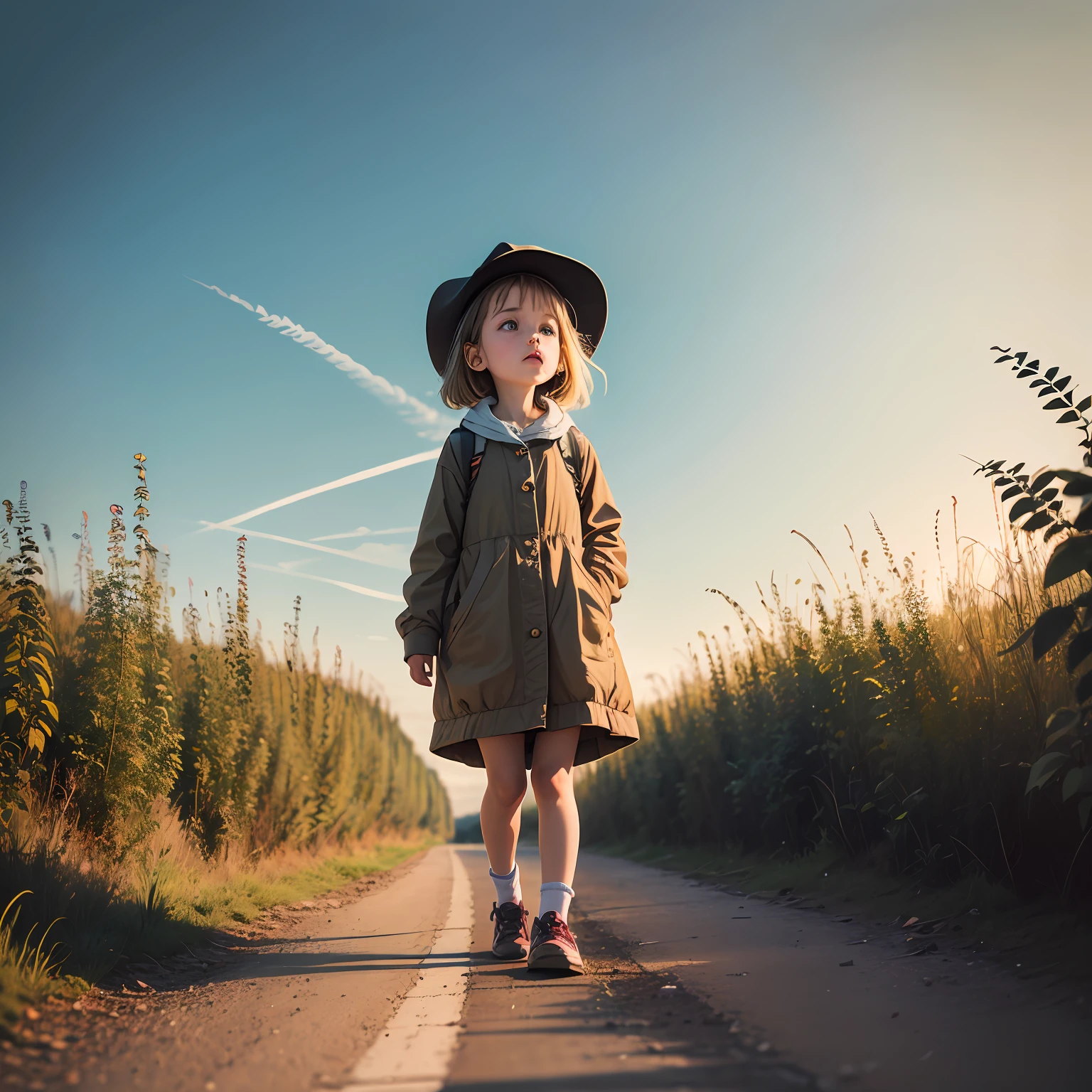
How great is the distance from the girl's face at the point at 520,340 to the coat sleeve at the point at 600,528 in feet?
1.30

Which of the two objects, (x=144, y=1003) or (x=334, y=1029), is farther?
(x=144, y=1003)

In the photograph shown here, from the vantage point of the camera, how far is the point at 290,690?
1136 centimetres

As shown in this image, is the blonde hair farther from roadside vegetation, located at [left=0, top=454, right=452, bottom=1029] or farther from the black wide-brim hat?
roadside vegetation, located at [left=0, top=454, right=452, bottom=1029]

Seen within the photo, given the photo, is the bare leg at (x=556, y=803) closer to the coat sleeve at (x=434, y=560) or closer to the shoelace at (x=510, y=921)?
the shoelace at (x=510, y=921)

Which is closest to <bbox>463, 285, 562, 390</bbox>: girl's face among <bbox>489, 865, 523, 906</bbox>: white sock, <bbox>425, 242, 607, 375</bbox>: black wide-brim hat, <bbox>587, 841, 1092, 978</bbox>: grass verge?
<bbox>425, 242, 607, 375</bbox>: black wide-brim hat

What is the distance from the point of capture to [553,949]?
2.85 metres

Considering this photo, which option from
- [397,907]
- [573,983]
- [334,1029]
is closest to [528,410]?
[573,983]

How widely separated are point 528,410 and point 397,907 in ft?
10.6

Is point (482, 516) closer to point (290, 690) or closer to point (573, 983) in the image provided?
point (573, 983)

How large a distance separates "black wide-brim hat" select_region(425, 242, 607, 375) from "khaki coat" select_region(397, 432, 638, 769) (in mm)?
743

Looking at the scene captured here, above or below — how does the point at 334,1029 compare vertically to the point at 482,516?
below

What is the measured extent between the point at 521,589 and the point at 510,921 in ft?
4.33

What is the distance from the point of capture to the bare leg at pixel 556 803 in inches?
128

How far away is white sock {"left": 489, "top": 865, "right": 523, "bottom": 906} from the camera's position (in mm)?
3551
